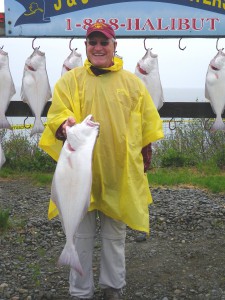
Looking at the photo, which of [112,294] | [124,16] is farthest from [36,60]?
[112,294]

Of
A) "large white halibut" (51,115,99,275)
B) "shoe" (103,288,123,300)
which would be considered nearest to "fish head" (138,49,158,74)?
"large white halibut" (51,115,99,275)

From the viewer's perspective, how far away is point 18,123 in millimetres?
10273

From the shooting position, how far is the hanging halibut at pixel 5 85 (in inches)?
194

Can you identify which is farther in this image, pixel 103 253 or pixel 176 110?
pixel 176 110

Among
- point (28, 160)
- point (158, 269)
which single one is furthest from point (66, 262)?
point (28, 160)

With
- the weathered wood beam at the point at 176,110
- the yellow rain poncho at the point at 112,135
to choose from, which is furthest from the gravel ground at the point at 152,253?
the weathered wood beam at the point at 176,110

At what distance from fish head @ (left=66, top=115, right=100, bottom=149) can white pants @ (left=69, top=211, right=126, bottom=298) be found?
2.40 feet

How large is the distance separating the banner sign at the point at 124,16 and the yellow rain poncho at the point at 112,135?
1554 millimetres

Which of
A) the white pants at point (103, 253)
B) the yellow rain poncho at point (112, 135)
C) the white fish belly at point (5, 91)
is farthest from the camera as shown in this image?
the white fish belly at point (5, 91)

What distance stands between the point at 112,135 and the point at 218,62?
198 centimetres

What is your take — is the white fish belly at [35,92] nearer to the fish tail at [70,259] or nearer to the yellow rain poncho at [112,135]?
the yellow rain poncho at [112,135]

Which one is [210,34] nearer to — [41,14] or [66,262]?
[41,14]

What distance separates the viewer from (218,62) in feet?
16.3

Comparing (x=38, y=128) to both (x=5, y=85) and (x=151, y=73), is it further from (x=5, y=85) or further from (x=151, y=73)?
(x=151, y=73)
